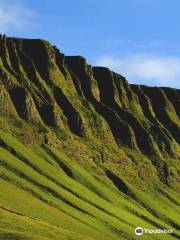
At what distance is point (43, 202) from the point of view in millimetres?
184875

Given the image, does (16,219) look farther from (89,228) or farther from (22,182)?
(22,182)

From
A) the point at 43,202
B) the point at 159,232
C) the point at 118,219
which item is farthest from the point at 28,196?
the point at 159,232

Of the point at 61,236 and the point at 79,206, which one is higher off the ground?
the point at 79,206

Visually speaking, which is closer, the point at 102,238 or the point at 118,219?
the point at 102,238

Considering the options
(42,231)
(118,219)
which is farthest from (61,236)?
(118,219)

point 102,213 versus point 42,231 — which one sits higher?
point 102,213

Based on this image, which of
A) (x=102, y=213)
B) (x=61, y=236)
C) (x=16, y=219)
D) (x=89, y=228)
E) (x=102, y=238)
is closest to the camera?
(x=61, y=236)

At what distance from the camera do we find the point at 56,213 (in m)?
175

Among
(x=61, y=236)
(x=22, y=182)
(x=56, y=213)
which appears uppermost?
(x=22, y=182)

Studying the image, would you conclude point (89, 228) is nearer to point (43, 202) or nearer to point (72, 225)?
point (72, 225)

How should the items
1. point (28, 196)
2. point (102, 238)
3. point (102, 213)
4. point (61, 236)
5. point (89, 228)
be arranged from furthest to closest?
1. point (102, 213)
2. point (28, 196)
3. point (89, 228)
4. point (102, 238)
5. point (61, 236)

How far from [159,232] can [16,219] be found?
243 ft

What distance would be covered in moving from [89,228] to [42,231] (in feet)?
158

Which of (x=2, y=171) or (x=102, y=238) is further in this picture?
(x=2, y=171)
